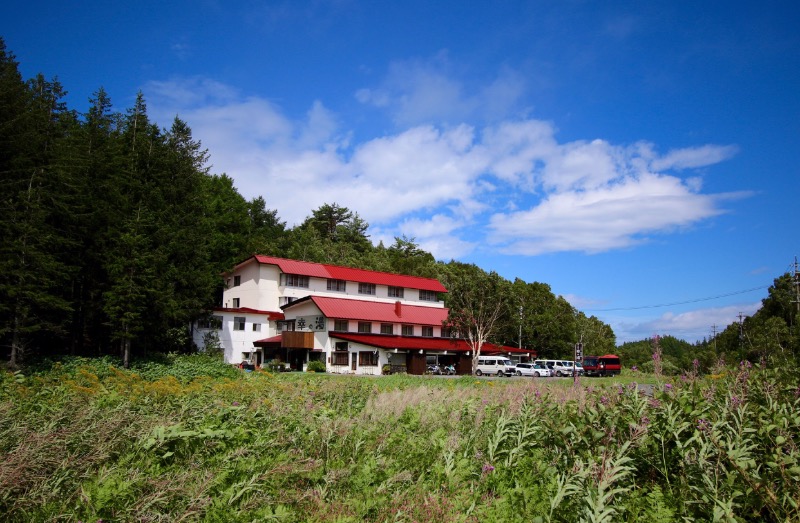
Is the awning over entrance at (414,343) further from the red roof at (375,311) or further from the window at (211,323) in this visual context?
the window at (211,323)

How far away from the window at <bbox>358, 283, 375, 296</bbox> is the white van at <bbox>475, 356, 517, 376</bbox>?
15.9 meters

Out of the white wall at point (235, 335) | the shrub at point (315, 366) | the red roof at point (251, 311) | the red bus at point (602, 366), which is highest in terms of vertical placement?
the red roof at point (251, 311)

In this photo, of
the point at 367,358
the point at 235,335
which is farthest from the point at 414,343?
the point at 235,335

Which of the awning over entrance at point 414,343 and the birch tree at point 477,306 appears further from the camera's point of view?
the birch tree at point 477,306

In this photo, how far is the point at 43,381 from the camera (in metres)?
8.99

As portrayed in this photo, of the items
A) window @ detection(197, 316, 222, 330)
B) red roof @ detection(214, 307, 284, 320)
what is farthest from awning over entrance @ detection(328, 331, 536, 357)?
window @ detection(197, 316, 222, 330)

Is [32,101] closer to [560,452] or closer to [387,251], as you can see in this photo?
[560,452]

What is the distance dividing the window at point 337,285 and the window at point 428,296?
10.9m

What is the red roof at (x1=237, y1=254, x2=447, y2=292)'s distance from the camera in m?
56.2

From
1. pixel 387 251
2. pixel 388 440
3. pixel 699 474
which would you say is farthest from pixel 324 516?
pixel 387 251

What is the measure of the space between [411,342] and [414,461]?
48326mm

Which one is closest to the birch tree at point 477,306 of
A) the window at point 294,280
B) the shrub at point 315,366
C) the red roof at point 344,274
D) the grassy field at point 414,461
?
the red roof at point 344,274

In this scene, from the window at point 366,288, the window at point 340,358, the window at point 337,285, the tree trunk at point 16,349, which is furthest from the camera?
the window at point 366,288

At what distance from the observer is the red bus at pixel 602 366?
2361 inches
